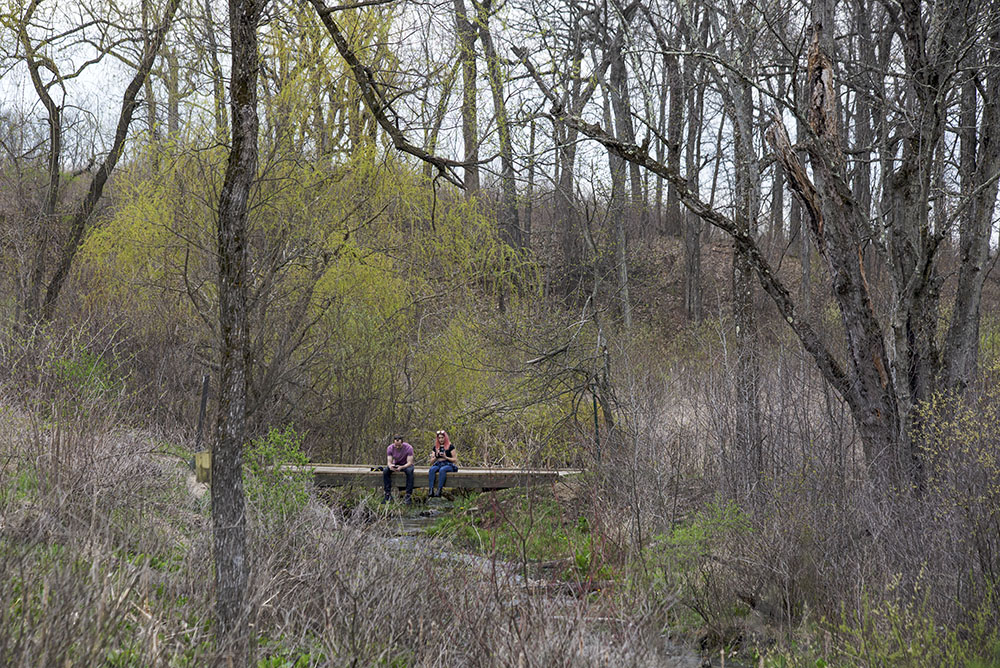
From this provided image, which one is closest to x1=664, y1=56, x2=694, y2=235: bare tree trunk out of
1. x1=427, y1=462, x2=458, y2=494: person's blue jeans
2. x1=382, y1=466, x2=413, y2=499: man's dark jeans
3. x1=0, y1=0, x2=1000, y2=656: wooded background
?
x1=0, y1=0, x2=1000, y2=656: wooded background

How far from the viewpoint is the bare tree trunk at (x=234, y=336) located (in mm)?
4594

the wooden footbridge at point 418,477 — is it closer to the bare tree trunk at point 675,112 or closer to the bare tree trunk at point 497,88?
the bare tree trunk at point 497,88

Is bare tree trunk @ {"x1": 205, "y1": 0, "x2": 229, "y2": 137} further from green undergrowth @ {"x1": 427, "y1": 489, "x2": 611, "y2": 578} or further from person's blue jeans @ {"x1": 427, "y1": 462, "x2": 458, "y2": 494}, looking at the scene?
green undergrowth @ {"x1": 427, "y1": 489, "x2": 611, "y2": 578}

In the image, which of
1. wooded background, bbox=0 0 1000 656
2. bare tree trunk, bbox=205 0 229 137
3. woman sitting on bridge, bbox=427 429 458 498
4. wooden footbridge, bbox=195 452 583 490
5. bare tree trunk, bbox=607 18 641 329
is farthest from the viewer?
bare tree trunk, bbox=607 18 641 329

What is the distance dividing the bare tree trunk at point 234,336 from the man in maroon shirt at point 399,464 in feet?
25.6

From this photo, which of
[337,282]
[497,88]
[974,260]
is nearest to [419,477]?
[337,282]

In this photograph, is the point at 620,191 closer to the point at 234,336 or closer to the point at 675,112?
the point at 675,112

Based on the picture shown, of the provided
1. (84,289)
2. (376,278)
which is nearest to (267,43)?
(376,278)

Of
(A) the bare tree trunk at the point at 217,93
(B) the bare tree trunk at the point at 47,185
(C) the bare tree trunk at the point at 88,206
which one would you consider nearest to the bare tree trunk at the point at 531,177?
(A) the bare tree trunk at the point at 217,93

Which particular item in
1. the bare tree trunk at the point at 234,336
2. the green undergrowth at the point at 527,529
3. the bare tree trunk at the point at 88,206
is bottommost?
the green undergrowth at the point at 527,529

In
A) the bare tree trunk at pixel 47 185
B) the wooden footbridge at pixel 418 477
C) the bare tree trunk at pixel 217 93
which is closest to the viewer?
the bare tree trunk at pixel 217 93

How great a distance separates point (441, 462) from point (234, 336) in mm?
8643

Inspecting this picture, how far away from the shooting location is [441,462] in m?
13.0

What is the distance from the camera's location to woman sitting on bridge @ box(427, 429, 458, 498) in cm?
1282
